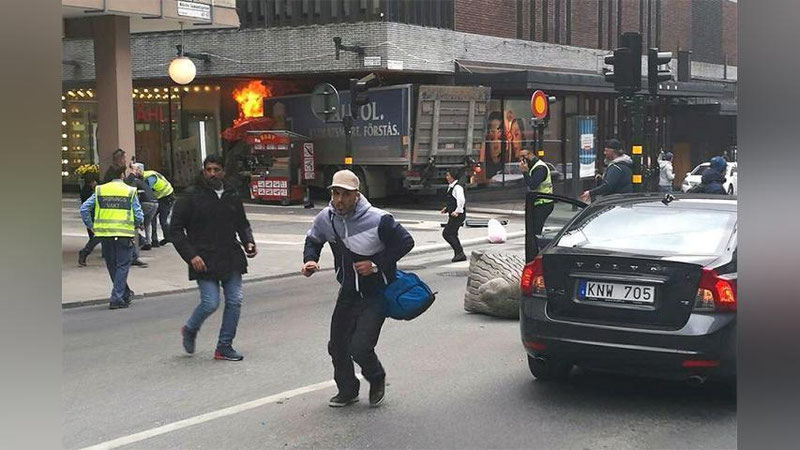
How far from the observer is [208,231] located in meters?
7.80

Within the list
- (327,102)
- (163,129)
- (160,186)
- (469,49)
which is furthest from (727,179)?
(163,129)

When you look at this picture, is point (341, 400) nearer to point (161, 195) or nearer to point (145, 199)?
point (145, 199)

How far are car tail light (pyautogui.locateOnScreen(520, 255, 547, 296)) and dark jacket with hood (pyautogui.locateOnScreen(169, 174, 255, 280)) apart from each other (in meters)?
2.64

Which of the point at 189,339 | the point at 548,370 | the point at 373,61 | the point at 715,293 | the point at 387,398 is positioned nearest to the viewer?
the point at 715,293

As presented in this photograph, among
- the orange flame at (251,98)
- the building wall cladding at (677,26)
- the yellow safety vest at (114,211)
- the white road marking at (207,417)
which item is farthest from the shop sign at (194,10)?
the building wall cladding at (677,26)

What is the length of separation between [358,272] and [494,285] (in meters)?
3.63

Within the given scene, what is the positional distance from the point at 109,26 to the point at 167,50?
15.2m

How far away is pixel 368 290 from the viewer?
6.25 meters

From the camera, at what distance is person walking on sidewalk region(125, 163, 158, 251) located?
15.2 metres

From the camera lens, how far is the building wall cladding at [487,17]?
28859mm

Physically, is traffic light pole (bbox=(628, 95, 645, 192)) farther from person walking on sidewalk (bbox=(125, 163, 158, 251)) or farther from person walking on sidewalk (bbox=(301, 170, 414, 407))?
person walking on sidewalk (bbox=(301, 170, 414, 407))

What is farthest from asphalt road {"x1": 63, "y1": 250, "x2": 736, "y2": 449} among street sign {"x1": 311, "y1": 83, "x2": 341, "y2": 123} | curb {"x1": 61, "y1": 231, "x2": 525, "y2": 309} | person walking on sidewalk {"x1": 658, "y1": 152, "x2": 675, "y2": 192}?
person walking on sidewalk {"x1": 658, "y1": 152, "x2": 675, "y2": 192}

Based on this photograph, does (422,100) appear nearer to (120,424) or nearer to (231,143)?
(231,143)
